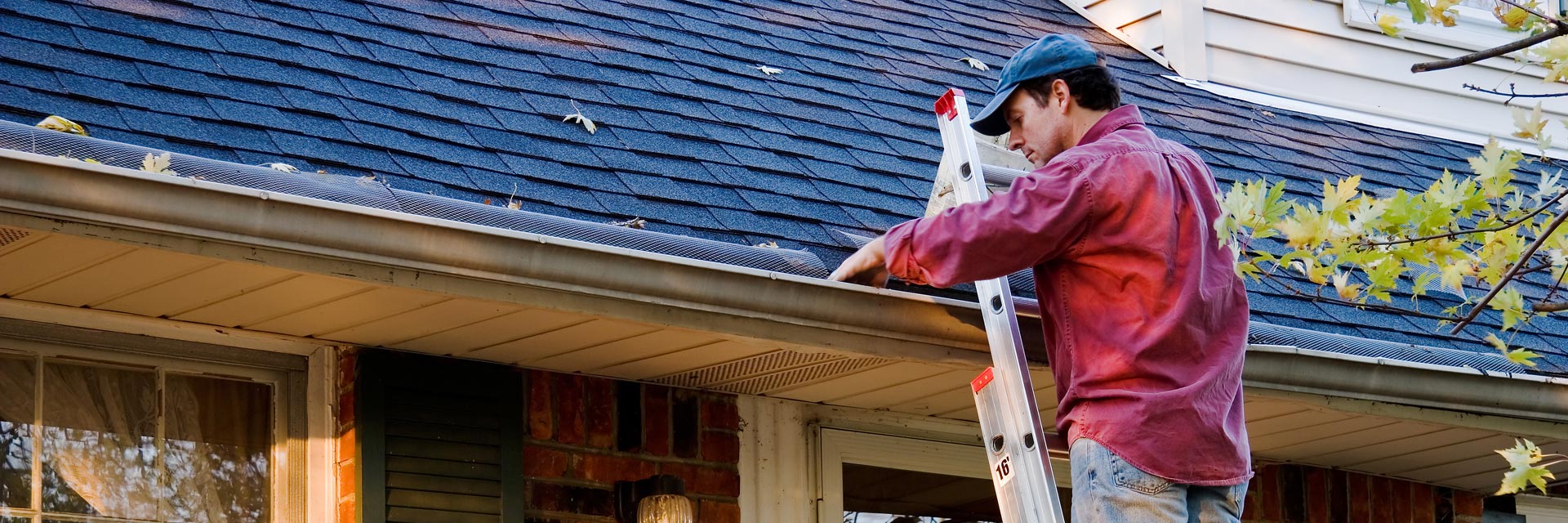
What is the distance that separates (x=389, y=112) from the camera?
448cm

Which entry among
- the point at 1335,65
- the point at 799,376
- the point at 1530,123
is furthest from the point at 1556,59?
the point at 1335,65

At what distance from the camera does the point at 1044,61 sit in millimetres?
3873

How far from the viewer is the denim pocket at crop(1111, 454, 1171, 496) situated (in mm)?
3383

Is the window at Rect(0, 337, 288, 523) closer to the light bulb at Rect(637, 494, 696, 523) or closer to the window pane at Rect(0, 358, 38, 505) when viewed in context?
the window pane at Rect(0, 358, 38, 505)

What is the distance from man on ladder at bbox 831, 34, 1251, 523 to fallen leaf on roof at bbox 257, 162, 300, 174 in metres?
1.28

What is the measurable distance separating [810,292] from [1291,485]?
7.97 ft

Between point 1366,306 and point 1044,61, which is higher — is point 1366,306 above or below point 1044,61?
below

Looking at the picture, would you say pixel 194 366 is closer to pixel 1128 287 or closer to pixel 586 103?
pixel 586 103

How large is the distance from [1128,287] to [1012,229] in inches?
10.7

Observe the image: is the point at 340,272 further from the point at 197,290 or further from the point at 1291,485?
the point at 1291,485

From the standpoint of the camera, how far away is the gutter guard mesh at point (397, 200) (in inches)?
132

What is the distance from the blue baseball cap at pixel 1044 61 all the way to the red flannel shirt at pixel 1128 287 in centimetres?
27

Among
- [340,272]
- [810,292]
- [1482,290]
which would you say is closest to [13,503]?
[340,272]

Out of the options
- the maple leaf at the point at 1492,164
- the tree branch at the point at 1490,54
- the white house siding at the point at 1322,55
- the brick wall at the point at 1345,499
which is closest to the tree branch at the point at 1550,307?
the maple leaf at the point at 1492,164
